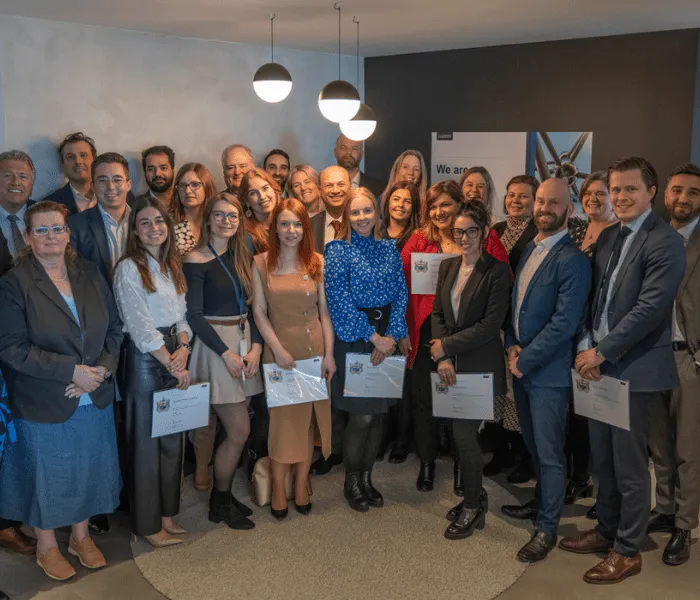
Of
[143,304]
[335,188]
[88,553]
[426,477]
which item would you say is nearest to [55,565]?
[88,553]

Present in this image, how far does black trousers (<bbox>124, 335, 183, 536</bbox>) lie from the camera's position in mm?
3820

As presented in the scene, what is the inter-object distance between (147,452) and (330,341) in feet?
3.70

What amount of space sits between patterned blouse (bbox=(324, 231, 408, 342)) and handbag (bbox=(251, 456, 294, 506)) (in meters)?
0.89

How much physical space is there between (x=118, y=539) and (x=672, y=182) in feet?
11.6

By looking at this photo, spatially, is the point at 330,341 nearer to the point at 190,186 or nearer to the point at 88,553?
the point at 190,186

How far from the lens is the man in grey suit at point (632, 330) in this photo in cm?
341

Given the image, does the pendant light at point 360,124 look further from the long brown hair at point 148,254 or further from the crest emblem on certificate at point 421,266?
the long brown hair at point 148,254

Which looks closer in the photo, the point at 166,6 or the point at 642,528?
the point at 642,528

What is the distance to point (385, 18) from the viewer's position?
17.1ft

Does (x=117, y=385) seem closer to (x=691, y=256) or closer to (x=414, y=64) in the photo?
(x=691, y=256)

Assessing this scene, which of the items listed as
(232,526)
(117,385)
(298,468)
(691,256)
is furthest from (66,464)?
(691,256)

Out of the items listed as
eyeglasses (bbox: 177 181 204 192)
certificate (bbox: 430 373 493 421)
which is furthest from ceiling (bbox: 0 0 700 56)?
certificate (bbox: 430 373 493 421)

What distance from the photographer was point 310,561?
3857mm

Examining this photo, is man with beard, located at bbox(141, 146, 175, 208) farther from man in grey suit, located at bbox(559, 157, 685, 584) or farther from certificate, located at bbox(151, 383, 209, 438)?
man in grey suit, located at bbox(559, 157, 685, 584)
